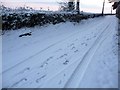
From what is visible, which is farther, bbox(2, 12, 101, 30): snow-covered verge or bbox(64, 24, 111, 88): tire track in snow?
bbox(2, 12, 101, 30): snow-covered verge

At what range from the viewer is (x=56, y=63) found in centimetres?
1050

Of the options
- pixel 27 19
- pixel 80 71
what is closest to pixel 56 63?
pixel 80 71

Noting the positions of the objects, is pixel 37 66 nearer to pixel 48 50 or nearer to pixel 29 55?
pixel 29 55

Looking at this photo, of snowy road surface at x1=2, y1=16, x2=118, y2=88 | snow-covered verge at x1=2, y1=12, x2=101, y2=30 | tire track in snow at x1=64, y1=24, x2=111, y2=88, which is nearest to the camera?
tire track in snow at x1=64, y1=24, x2=111, y2=88

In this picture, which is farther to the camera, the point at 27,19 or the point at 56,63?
the point at 27,19

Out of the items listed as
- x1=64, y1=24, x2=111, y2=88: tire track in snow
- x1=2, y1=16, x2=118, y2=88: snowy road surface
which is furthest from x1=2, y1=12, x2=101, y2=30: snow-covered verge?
x1=64, y1=24, x2=111, y2=88: tire track in snow

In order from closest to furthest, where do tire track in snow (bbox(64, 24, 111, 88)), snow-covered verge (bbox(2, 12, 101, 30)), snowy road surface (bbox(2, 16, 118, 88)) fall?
tire track in snow (bbox(64, 24, 111, 88)) → snowy road surface (bbox(2, 16, 118, 88)) → snow-covered verge (bbox(2, 12, 101, 30))

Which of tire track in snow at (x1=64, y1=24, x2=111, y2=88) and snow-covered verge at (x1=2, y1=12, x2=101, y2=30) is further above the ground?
snow-covered verge at (x1=2, y1=12, x2=101, y2=30)

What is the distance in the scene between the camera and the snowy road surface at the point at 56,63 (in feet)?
27.6

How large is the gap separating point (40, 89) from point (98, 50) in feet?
20.2

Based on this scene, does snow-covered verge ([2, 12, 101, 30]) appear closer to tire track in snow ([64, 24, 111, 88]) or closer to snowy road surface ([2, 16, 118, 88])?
snowy road surface ([2, 16, 118, 88])

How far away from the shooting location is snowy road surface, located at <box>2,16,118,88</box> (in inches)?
332

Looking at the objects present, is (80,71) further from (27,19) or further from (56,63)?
(27,19)

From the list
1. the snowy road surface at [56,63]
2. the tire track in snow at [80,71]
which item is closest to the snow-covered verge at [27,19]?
the snowy road surface at [56,63]
